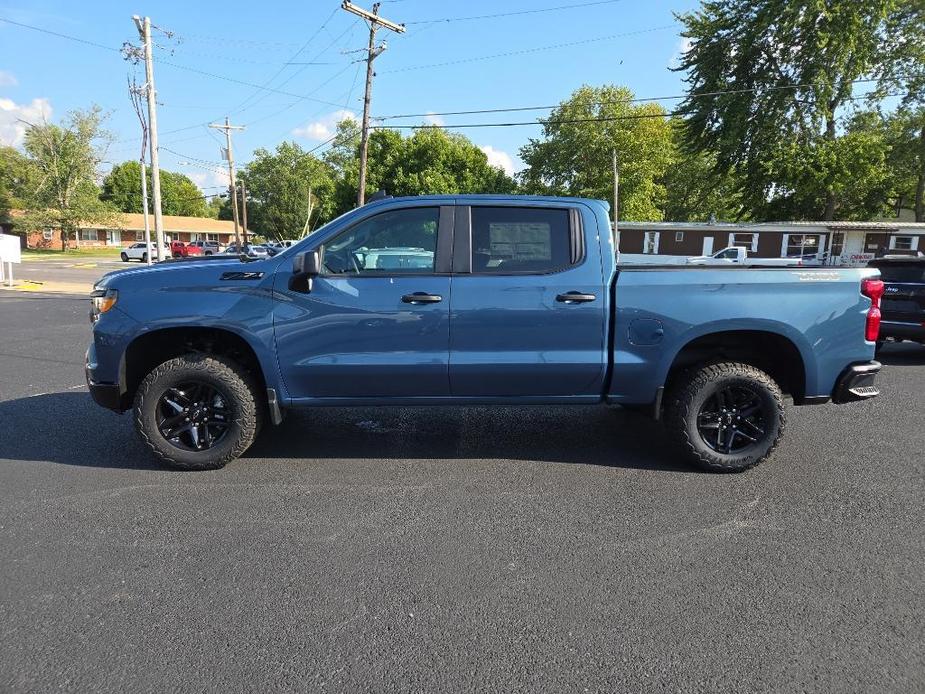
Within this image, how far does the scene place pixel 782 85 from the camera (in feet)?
115

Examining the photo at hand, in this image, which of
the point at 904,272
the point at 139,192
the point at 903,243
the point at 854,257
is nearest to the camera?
the point at 904,272

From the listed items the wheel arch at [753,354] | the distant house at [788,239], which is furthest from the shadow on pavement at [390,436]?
the distant house at [788,239]

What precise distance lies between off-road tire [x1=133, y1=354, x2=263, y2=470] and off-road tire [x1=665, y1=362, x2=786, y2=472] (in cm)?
304

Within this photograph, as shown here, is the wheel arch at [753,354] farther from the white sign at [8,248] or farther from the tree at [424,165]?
the tree at [424,165]

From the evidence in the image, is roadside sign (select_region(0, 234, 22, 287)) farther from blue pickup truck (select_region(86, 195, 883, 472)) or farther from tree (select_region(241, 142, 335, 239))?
tree (select_region(241, 142, 335, 239))

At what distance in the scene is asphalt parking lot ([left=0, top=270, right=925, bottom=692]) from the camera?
244cm

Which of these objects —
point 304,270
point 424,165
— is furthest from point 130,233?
point 304,270

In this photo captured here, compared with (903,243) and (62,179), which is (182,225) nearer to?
(62,179)

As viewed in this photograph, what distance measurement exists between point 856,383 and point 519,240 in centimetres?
261

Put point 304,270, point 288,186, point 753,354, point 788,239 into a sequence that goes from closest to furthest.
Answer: point 304,270
point 753,354
point 788,239
point 288,186

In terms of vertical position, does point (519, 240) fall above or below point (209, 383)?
above

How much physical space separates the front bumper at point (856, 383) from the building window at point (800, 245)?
119 feet

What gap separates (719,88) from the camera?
36.1 metres

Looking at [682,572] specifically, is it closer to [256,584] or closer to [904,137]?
[256,584]
